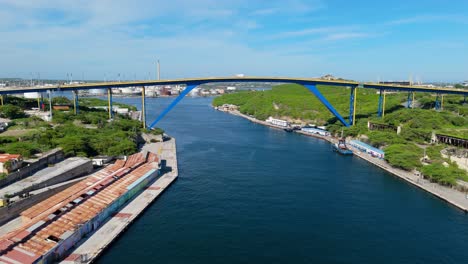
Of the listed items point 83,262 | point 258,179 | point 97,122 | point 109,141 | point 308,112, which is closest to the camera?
point 83,262

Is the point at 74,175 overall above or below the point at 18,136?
below

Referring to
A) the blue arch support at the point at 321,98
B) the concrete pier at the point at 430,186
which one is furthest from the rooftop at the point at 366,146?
the blue arch support at the point at 321,98

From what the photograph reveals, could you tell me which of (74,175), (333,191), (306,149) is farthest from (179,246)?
(306,149)

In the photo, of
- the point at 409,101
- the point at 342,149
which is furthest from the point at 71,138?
the point at 409,101

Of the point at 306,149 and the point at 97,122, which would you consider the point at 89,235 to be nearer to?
the point at 97,122

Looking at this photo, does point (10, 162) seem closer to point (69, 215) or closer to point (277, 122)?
point (69, 215)
